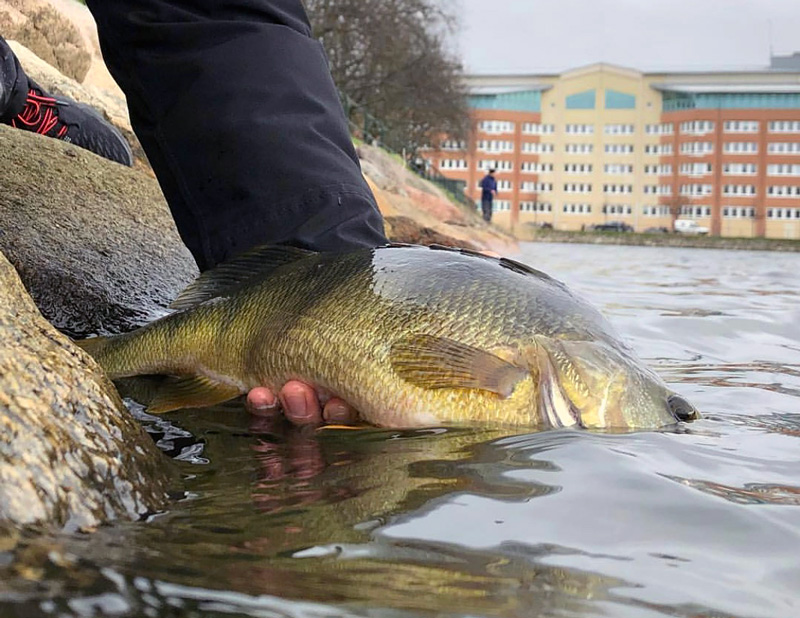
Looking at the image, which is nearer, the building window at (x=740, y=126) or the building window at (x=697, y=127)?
the building window at (x=740, y=126)

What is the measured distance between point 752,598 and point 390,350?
137cm

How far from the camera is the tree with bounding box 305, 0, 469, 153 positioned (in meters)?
35.1

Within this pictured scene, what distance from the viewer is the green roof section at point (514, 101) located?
92938 millimetres

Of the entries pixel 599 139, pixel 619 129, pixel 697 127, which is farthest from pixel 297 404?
pixel 619 129

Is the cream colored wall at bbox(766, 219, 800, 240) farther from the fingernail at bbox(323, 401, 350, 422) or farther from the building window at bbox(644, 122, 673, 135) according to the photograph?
the fingernail at bbox(323, 401, 350, 422)

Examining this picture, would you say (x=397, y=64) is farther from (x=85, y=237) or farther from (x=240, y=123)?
(x=240, y=123)

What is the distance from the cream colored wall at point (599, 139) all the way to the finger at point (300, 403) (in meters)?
92.1

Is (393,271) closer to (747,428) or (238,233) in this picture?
(238,233)

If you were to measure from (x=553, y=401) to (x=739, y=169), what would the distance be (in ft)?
296

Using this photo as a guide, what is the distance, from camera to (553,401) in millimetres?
2555

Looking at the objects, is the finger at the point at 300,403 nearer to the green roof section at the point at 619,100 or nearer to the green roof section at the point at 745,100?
the green roof section at the point at 745,100

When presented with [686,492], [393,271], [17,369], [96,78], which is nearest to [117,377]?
[393,271]

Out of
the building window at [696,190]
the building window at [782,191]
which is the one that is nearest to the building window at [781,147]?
the building window at [782,191]

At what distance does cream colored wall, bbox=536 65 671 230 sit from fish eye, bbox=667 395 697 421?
92.0 meters
